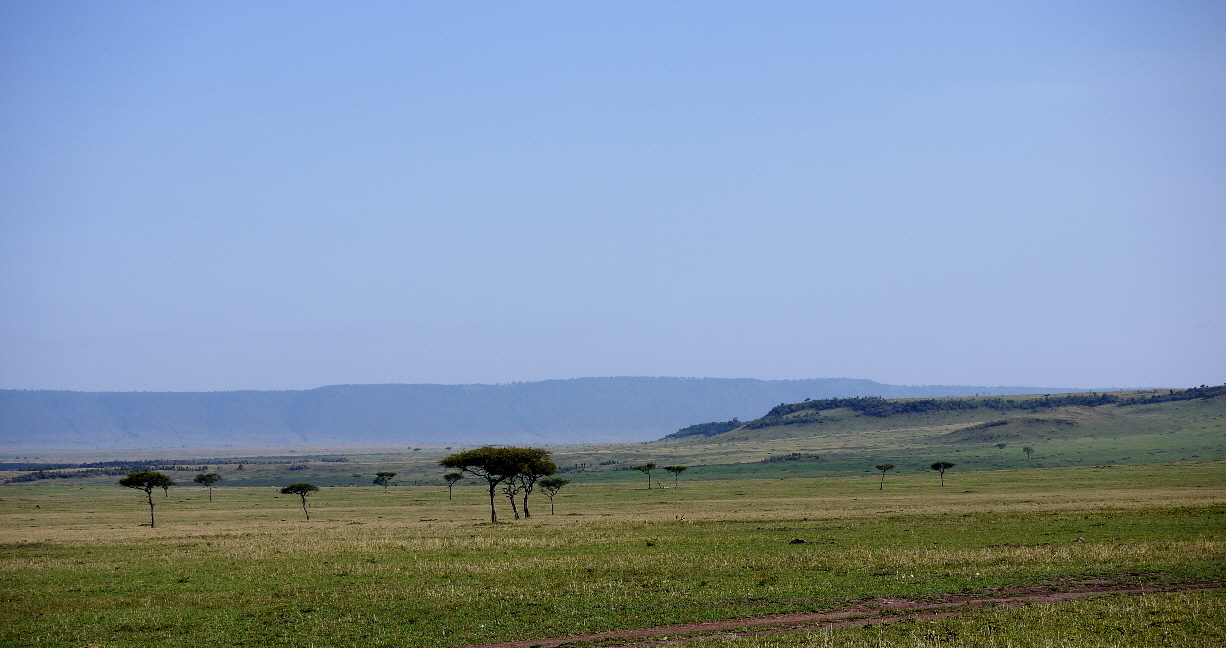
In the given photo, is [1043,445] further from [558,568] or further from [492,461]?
[558,568]

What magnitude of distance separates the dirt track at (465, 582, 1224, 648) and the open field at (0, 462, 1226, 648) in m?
0.66

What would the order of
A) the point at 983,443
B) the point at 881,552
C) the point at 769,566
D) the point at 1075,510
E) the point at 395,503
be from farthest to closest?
the point at 983,443
the point at 395,503
the point at 1075,510
the point at 881,552
the point at 769,566

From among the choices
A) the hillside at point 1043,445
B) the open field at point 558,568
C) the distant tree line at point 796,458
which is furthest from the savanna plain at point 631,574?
the distant tree line at point 796,458

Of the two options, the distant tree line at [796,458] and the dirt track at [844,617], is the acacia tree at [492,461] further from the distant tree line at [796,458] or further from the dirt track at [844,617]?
the distant tree line at [796,458]

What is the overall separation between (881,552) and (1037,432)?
158m

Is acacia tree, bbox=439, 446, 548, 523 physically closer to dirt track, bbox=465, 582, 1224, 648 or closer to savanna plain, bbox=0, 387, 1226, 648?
savanna plain, bbox=0, 387, 1226, 648

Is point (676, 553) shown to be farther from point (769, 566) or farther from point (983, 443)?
point (983, 443)

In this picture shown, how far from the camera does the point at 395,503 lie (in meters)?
89.6

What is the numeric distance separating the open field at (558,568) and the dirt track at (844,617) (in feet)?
2.16

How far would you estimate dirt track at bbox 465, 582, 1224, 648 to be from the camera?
67.1 feet

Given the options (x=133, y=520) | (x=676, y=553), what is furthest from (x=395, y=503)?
(x=676, y=553)

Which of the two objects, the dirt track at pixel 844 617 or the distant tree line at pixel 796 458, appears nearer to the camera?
the dirt track at pixel 844 617

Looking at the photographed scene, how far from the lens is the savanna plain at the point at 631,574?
21188 millimetres

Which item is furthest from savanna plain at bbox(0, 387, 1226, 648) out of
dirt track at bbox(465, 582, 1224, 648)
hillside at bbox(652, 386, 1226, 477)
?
hillside at bbox(652, 386, 1226, 477)
